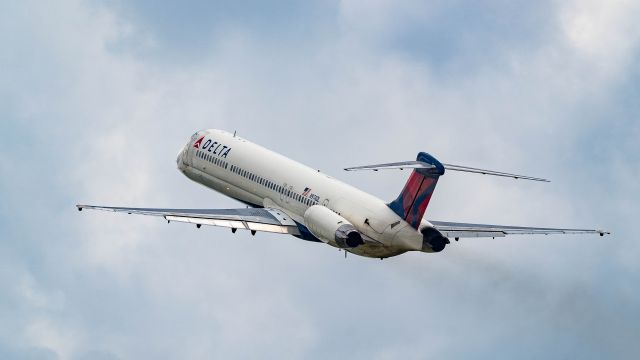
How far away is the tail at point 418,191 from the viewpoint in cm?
8225

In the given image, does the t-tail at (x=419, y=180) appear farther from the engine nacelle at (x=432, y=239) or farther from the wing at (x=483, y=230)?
the wing at (x=483, y=230)

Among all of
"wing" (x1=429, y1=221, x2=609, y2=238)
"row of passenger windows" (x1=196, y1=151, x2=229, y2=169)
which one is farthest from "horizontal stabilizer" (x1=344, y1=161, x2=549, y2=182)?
"row of passenger windows" (x1=196, y1=151, x2=229, y2=169)

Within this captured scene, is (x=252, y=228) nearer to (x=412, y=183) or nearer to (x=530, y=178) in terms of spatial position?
(x=412, y=183)

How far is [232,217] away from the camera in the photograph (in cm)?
9138

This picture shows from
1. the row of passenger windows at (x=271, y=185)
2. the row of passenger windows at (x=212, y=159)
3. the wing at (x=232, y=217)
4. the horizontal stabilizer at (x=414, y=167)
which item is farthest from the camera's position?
the row of passenger windows at (x=212, y=159)

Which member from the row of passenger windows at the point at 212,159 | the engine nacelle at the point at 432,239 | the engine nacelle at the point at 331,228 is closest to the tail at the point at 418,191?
the engine nacelle at the point at 432,239

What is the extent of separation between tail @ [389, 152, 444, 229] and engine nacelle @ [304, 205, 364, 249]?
2.83 meters

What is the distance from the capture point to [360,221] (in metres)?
87.0

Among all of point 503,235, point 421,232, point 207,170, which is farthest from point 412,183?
point 207,170

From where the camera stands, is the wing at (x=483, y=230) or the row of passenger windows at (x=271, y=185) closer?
the wing at (x=483, y=230)

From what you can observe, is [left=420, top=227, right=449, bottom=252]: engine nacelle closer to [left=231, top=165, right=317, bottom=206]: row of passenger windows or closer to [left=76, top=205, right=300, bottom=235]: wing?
[left=231, top=165, right=317, bottom=206]: row of passenger windows

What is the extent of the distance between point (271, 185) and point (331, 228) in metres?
11.5

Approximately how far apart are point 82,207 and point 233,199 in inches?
626

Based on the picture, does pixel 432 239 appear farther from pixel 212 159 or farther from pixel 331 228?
pixel 212 159
